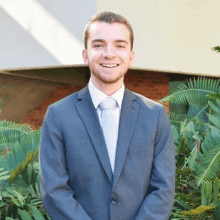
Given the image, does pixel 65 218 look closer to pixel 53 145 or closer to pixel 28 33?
pixel 53 145

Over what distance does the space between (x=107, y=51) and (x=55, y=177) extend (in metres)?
0.57

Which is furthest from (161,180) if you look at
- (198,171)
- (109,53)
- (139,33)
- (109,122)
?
(139,33)

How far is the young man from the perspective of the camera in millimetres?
1636

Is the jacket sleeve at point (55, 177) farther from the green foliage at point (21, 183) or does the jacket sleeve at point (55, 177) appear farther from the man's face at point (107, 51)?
the green foliage at point (21, 183)

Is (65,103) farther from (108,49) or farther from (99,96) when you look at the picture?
(108,49)

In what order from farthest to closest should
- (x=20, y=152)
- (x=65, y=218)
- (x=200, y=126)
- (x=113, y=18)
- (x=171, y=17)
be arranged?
1. (x=171, y=17)
2. (x=200, y=126)
3. (x=20, y=152)
4. (x=113, y=18)
5. (x=65, y=218)

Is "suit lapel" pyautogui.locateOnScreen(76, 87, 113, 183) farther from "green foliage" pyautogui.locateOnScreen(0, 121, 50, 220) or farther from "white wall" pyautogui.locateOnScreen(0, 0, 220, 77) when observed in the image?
"white wall" pyautogui.locateOnScreen(0, 0, 220, 77)

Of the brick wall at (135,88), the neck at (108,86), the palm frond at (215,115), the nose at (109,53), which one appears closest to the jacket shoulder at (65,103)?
the neck at (108,86)

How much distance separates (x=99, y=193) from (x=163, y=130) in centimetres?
40

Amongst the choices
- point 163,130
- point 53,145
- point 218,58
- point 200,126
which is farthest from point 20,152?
A: point 218,58

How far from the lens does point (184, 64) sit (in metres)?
6.45

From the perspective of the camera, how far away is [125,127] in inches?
67.6

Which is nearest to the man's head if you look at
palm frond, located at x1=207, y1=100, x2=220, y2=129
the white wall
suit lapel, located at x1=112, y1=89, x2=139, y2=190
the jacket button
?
suit lapel, located at x1=112, y1=89, x2=139, y2=190

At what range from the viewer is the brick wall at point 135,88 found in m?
6.87
